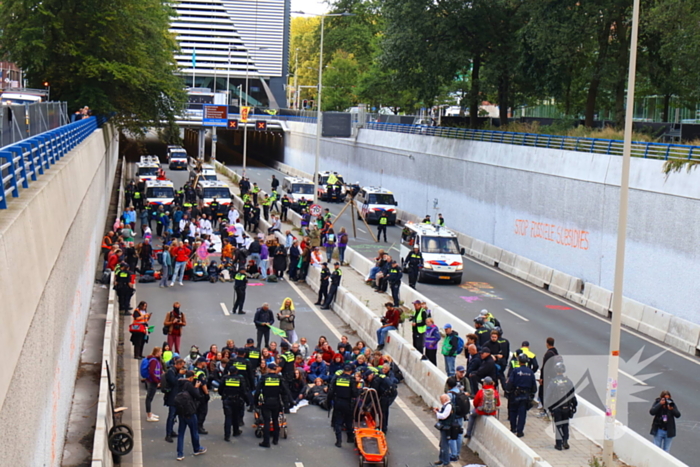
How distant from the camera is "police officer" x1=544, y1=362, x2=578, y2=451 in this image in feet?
44.7

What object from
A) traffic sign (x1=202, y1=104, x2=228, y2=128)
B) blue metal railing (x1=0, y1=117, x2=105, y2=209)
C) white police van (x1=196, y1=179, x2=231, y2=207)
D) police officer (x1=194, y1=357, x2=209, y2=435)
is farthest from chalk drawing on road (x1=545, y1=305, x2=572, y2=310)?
traffic sign (x1=202, y1=104, x2=228, y2=128)

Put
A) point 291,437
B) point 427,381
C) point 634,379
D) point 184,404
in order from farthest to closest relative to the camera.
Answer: point 634,379 < point 427,381 < point 291,437 < point 184,404

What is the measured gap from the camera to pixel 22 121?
47.9 ft

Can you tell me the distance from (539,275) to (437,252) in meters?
4.02

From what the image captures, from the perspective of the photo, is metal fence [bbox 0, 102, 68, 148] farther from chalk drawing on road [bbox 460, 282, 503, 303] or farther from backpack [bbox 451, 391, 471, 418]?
chalk drawing on road [bbox 460, 282, 503, 303]

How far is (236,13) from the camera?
150m

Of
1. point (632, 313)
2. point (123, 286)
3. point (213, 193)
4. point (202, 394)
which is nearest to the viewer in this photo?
point (202, 394)

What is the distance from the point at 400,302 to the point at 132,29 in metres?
21.0

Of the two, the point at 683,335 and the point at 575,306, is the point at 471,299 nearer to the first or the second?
the point at 575,306

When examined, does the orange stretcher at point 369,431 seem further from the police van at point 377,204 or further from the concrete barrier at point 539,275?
the police van at point 377,204

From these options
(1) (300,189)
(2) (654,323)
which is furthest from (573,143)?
(1) (300,189)

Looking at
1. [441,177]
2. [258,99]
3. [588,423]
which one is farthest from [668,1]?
[258,99]

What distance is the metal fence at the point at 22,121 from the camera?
41.3ft

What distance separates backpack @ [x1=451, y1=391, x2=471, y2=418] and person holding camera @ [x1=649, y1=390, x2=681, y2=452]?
292cm
